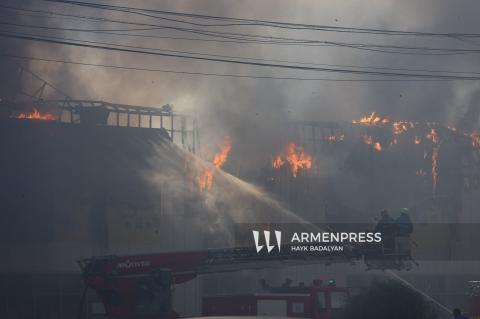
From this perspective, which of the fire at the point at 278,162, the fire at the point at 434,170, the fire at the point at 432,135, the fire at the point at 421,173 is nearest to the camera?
the fire at the point at 278,162

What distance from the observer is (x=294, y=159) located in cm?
3747

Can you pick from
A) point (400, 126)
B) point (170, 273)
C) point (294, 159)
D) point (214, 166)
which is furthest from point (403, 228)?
point (400, 126)

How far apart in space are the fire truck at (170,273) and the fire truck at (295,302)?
0.07 feet

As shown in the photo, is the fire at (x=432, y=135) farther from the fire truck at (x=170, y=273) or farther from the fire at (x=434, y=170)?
the fire truck at (x=170, y=273)

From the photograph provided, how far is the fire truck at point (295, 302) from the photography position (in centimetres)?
1513

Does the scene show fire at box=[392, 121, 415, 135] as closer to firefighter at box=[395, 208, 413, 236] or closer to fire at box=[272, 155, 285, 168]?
fire at box=[272, 155, 285, 168]

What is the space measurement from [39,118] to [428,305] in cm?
2528

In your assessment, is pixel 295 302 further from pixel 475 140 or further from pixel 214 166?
pixel 475 140

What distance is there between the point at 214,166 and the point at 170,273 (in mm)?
20563

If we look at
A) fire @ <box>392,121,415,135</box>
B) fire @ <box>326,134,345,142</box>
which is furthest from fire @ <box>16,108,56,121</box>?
fire @ <box>392,121,415,135</box>

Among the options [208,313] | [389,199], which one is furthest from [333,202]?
[208,313]

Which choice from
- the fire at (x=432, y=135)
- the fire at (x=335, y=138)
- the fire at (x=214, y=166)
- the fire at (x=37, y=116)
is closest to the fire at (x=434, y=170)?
the fire at (x=432, y=135)

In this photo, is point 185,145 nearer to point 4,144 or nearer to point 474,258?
point 4,144

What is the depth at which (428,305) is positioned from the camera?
10.0 meters
